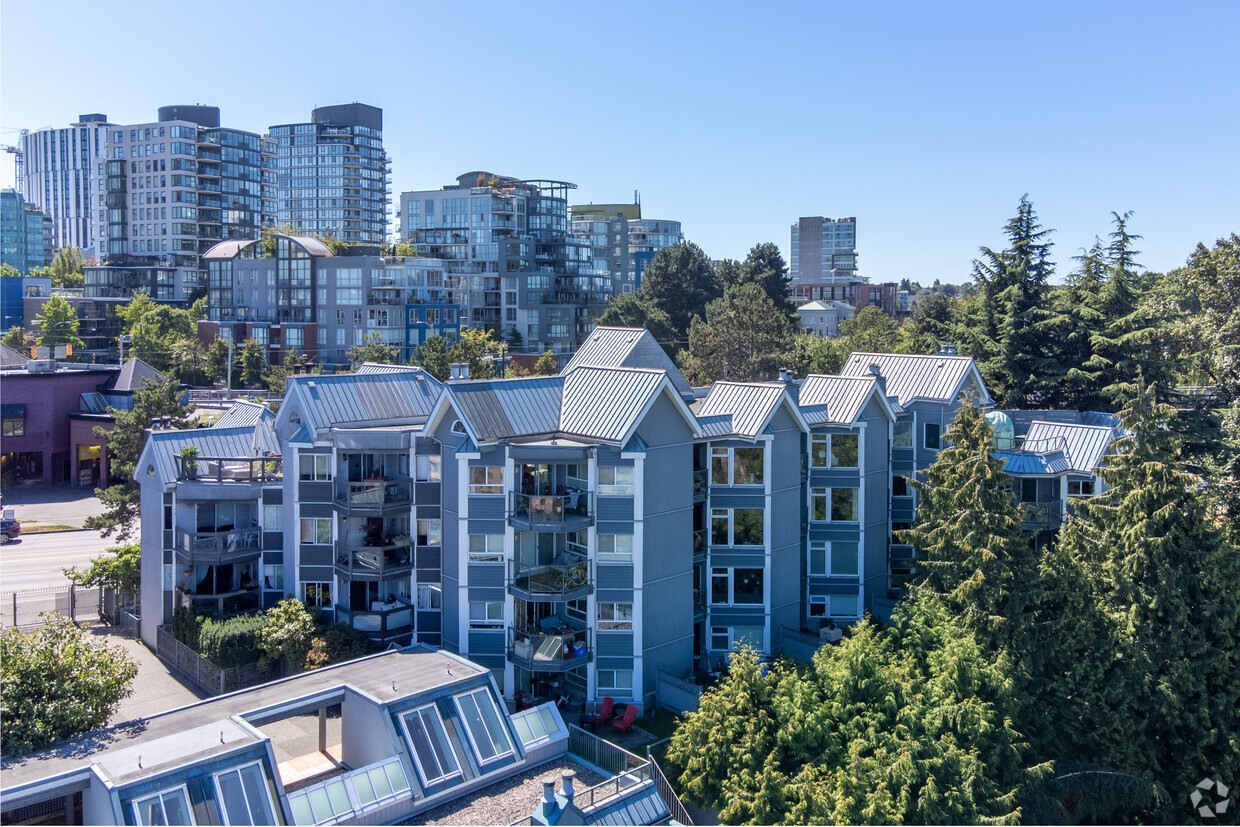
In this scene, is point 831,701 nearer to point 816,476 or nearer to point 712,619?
point 712,619

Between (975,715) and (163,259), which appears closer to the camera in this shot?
(975,715)

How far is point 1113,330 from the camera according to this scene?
58.0 m

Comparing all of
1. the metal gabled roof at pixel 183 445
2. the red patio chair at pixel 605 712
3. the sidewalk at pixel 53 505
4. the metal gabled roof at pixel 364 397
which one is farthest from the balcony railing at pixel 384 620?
the sidewalk at pixel 53 505

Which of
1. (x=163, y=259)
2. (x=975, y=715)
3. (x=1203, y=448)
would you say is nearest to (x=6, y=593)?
(x=975, y=715)

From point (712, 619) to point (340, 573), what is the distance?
1479cm

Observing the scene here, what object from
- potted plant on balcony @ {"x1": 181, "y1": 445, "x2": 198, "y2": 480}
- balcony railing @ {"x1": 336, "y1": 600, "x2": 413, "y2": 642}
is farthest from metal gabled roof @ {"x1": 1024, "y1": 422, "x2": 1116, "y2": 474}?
potted plant on balcony @ {"x1": 181, "y1": 445, "x2": 198, "y2": 480}

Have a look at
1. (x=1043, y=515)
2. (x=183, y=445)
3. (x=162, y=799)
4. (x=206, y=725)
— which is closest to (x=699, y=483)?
(x=1043, y=515)

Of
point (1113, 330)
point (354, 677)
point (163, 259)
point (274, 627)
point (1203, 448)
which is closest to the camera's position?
point (354, 677)

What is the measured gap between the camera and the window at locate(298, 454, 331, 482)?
4134 cm

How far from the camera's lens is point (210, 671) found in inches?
1540

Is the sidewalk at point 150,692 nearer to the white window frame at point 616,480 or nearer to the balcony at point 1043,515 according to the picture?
the white window frame at point 616,480

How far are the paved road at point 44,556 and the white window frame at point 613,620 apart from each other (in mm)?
31174

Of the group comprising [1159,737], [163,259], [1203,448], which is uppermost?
[163,259]

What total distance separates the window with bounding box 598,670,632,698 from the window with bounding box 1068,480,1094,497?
65.8ft
